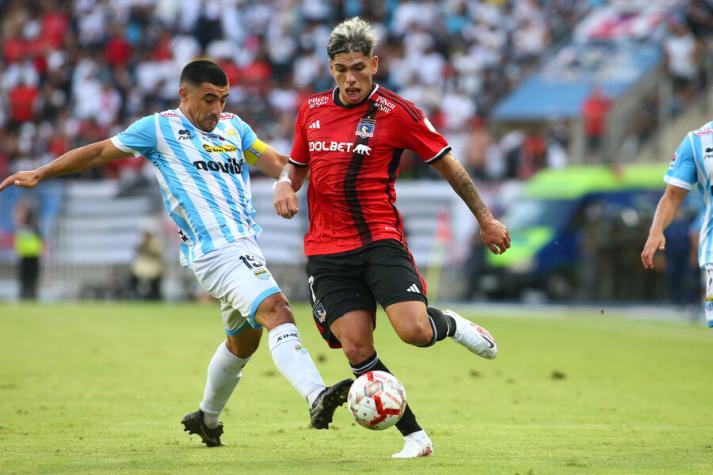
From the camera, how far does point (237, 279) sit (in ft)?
27.0

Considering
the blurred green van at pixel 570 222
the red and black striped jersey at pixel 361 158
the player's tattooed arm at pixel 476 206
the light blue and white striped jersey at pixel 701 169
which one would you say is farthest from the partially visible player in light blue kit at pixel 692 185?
the blurred green van at pixel 570 222

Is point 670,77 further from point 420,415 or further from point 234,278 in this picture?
point 234,278

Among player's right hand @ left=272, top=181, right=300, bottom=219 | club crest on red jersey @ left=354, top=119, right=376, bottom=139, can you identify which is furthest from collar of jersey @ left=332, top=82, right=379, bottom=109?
player's right hand @ left=272, top=181, right=300, bottom=219

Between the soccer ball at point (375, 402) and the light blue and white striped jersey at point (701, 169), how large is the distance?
2.40 meters

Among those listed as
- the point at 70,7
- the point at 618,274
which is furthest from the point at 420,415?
the point at 70,7

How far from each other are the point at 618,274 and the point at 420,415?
15717 millimetres

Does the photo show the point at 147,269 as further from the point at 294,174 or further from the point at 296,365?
the point at 296,365

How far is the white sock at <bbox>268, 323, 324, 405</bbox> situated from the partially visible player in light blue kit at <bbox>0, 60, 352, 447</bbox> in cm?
19

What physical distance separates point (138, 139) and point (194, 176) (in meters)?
0.42

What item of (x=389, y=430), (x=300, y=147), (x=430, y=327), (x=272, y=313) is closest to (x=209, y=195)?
(x=300, y=147)

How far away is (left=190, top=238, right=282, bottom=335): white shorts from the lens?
819 cm

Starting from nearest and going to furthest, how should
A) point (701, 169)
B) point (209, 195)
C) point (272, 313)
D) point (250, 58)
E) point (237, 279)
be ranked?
1. point (272, 313)
2. point (237, 279)
3. point (209, 195)
4. point (701, 169)
5. point (250, 58)

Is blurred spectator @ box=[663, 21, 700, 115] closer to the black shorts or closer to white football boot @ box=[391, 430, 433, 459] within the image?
the black shorts

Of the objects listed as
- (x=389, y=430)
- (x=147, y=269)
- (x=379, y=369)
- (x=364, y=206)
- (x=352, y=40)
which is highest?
(x=352, y=40)
